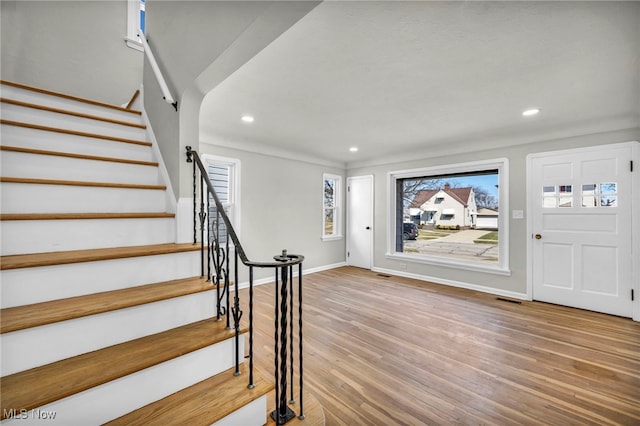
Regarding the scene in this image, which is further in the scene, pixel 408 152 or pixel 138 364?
pixel 408 152

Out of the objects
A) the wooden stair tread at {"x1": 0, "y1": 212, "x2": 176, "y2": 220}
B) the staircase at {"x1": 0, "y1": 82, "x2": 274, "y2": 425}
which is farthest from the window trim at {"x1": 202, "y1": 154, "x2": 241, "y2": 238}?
the wooden stair tread at {"x1": 0, "y1": 212, "x2": 176, "y2": 220}

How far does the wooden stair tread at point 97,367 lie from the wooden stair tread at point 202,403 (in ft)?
0.69

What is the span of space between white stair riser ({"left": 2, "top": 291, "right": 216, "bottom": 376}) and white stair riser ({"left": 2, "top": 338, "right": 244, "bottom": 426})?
28 cm

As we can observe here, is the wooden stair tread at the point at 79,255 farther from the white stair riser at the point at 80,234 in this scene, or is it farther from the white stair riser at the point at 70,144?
the white stair riser at the point at 70,144

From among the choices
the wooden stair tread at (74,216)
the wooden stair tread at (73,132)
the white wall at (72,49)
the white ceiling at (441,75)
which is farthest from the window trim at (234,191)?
the wooden stair tread at (74,216)

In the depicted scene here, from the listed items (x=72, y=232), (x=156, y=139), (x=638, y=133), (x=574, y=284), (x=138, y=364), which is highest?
(x=638, y=133)

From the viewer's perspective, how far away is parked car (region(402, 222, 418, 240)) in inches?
214

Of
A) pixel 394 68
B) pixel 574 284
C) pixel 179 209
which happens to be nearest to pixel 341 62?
pixel 394 68

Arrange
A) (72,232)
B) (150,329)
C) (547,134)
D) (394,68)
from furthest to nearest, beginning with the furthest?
1. (547,134)
2. (394,68)
3. (72,232)
4. (150,329)

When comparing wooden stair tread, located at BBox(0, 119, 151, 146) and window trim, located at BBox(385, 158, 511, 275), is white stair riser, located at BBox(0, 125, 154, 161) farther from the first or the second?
window trim, located at BBox(385, 158, 511, 275)

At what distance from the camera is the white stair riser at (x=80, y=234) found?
1441 millimetres

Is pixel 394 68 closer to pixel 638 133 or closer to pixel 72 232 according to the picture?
pixel 72 232

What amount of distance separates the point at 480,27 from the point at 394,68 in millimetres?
631

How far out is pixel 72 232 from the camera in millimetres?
1600
